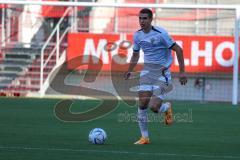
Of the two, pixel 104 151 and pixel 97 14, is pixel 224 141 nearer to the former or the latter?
pixel 104 151

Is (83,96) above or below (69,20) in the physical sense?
below

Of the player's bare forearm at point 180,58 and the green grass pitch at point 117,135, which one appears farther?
the player's bare forearm at point 180,58

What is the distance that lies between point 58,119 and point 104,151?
5.87 meters

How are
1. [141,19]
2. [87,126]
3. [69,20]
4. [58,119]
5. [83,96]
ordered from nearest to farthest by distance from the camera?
[141,19] < [87,126] < [58,119] < [83,96] < [69,20]

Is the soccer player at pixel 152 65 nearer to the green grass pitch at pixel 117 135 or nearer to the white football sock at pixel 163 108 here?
the white football sock at pixel 163 108

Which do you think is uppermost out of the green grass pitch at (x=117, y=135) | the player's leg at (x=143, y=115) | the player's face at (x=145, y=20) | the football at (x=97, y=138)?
the player's face at (x=145, y=20)

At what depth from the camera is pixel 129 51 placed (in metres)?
25.5

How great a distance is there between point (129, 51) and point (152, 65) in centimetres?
1384

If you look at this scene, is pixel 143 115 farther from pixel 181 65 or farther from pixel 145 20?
pixel 145 20

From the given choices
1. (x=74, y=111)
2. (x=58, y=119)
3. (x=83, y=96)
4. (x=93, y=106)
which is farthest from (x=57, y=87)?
(x=58, y=119)

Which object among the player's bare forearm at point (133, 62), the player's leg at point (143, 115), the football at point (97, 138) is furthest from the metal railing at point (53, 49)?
the football at point (97, 138)

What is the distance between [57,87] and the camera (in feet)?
87.2

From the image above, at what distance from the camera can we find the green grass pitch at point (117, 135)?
9477mm

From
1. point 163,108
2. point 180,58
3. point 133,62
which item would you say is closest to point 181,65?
point 180,58
